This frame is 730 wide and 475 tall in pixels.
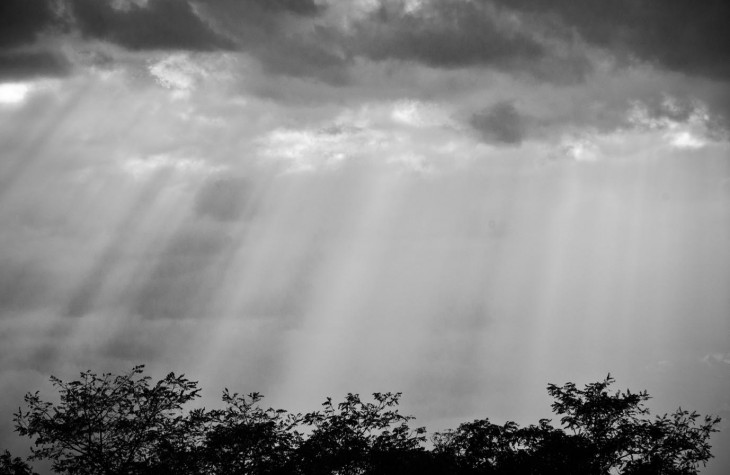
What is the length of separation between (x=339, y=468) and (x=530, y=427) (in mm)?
10777

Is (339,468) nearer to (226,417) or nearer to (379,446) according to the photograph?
(379,446)

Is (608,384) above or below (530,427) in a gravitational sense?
above

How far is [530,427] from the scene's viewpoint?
34.2m

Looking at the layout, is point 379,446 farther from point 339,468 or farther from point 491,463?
point 491,463

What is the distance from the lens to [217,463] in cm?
3231

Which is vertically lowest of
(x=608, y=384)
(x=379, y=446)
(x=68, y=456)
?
(x=68, y=456)

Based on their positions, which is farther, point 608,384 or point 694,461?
point 608,384

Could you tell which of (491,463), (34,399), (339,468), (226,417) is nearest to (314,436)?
(339,468)

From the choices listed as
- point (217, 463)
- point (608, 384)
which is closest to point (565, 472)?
point (608, 384)

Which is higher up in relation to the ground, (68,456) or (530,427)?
(530,427)

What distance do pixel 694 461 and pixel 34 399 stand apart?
33.6m

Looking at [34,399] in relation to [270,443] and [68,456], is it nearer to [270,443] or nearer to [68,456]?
[68,456]

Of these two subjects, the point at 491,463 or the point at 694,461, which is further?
the point at 491,463

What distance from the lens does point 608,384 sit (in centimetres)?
3409
